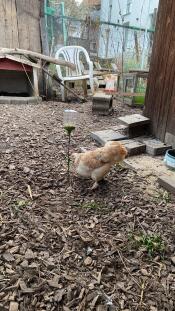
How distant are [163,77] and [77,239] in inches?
102

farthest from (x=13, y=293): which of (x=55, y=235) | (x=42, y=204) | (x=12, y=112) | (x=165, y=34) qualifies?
(x=12, y=112)

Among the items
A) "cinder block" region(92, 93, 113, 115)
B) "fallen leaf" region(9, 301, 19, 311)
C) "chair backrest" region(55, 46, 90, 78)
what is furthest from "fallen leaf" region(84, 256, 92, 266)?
"chair backrest" region(55, 46, 90, 78)

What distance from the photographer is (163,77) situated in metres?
3.56

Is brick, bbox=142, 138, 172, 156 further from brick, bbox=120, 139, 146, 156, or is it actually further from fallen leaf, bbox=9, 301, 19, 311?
fallen leaf, bbox=9, 301, 19, 311

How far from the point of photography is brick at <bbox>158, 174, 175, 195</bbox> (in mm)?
2572

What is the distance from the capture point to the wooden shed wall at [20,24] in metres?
5.99

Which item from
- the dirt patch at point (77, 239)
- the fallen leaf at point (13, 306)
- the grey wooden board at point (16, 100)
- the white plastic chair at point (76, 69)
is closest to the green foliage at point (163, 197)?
the dirt patch at point (77, 239)

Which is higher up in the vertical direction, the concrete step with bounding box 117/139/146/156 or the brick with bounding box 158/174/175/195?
the concrete step with bounding box 117/139/146/156

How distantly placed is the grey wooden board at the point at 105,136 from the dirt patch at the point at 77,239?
0.67 meters

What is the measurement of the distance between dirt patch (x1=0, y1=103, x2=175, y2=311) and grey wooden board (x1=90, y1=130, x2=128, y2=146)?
2.19 feet

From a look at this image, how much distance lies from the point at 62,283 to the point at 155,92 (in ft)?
9.81

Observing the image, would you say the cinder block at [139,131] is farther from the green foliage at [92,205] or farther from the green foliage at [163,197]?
the green foliage at [92,205]

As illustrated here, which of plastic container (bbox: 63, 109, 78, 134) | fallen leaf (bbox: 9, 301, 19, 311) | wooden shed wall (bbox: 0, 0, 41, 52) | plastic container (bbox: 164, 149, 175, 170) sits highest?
wooden shed wall (bbox: 0, 0, 41, 52)

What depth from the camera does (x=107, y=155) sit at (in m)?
2.34
